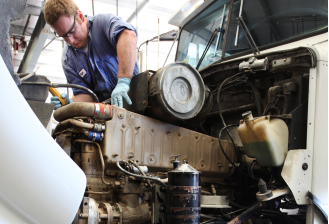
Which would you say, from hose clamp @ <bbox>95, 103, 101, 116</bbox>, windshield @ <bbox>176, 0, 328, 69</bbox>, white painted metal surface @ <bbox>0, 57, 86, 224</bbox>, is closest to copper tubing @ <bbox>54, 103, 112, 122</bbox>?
hose clamp @ <bbox>95, 103, 101, 116</bbox>

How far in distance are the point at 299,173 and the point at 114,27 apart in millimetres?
1706

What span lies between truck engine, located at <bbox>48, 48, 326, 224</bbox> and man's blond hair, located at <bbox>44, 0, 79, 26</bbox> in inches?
31.6

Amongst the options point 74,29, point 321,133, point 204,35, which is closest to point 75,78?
point 74,29

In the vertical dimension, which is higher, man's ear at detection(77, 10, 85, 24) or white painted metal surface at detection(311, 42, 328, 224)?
man's ear at detection(77, 10, 85, 24)

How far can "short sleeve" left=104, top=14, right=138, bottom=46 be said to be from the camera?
2428 mm

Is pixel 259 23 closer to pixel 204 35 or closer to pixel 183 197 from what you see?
pixel 204 35

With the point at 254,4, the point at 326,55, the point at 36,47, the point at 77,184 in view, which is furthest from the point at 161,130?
the point at 36,47

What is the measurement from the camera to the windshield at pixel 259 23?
7.46 feet

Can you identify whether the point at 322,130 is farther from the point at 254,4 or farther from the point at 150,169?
the point at 254,4

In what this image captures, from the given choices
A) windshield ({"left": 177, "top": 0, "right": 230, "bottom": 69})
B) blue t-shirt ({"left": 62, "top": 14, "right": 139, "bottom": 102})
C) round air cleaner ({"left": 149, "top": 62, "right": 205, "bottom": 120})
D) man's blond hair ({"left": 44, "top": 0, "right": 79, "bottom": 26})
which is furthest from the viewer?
windshield ({"left": 177, "top": 0, "right": 230, "bottom": 69})

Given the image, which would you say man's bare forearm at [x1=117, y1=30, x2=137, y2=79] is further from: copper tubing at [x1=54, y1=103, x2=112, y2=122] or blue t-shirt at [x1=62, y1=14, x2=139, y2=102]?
copper tubing at [x1=54, y1=103, x2=112, y2=122]

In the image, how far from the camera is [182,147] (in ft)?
7.18

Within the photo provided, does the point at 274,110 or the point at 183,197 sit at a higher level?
the point at 274,110

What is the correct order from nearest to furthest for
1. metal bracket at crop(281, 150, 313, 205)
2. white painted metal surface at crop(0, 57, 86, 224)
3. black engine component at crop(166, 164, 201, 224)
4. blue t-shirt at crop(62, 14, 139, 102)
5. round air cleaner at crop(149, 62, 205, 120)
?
1. white painted metal surface at crop(0, 57, 86, 224)
2. black engine component at crop(166, 164, 201, 224)
3. metal bracket at crop(281, 150, 313, 205)
4. round air cleaner at crop(149, 62, 205, 120)
5. blue t-shirt at crop(62, 14, 139, 102)
